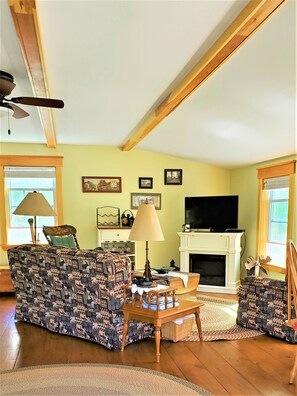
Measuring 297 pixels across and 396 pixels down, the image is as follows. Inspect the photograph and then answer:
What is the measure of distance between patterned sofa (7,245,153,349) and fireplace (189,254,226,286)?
8.16ft

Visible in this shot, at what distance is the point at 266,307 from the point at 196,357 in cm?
102

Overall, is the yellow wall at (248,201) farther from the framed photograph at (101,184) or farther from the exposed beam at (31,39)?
the exposed beam at (31,39)

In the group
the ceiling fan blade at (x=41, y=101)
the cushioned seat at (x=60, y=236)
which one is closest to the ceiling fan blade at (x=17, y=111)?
the ceiling fan blade at (x=41, y=101)

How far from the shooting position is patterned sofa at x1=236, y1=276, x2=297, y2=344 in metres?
3.24

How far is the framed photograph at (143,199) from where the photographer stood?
6.23 metres

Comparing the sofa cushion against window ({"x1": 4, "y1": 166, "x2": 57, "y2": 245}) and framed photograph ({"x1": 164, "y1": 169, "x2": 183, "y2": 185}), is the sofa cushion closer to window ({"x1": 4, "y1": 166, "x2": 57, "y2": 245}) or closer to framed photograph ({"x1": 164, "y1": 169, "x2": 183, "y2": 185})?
window ({"x1": 4, "y1": 166, "x2": 57, "y2": 245})

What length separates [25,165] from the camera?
5730 mm

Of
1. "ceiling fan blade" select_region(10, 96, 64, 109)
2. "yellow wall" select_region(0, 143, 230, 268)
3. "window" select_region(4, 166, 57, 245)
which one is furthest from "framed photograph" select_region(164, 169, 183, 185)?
"ceiling fan blade" select_region(10, 96, 64, 109)

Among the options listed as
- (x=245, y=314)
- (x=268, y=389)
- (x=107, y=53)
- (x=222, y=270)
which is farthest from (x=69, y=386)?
(x=222, y=270)

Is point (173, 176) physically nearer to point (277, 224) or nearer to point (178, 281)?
point (277, 224)

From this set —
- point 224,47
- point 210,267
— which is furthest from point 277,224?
point 224,47

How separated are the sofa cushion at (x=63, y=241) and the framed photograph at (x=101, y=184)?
4.93 ft

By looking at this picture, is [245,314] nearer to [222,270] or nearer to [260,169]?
[222,270]

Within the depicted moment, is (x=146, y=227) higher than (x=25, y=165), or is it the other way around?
(x=25, y=165)
